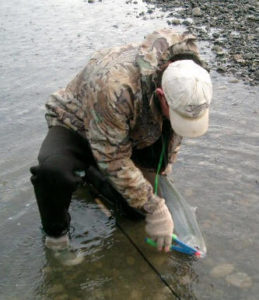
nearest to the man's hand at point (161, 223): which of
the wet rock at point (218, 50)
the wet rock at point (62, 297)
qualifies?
the wet rock at point (62, 297)

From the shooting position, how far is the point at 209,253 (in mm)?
3520

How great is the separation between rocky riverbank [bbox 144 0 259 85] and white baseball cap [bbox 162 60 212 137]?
4572mm

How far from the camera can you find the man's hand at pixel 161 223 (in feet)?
10.0

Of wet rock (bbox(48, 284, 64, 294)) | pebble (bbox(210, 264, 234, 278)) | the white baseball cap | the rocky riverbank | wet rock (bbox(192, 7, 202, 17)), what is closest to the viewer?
the white baseball cap

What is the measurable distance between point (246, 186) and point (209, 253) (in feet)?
3.59

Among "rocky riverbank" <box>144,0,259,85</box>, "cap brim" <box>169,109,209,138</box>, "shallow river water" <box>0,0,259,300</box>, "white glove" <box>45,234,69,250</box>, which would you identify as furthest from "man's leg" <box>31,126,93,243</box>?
"rocky riverbank" <box>144,0,259,85</box>

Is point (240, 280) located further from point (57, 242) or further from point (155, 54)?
point (155, 54)

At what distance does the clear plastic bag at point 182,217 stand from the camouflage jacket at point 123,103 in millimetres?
573

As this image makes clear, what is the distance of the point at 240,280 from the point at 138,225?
3.48 ft

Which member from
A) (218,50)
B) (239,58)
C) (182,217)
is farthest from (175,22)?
(182,217)

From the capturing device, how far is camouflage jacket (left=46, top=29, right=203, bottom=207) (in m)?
2.67

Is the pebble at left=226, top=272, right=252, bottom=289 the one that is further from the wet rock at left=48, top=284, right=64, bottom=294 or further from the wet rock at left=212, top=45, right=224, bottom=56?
the wet rock at left=212, top=45, right=224, bottom=56

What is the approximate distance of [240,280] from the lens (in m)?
3.25

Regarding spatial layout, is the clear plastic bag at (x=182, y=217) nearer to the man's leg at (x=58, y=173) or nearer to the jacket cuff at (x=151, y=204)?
the jacket cuff at (x=151, y=204)
